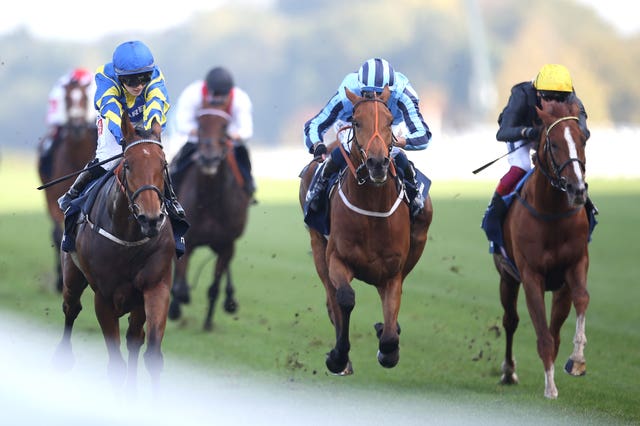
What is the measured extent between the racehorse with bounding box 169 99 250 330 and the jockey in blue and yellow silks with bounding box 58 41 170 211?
→ 4.55 meters

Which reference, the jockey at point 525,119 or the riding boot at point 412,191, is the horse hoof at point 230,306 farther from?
the riding boot at point 412,191

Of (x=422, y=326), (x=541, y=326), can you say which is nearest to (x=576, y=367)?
(x=541, y=326)

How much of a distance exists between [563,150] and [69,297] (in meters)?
3.64

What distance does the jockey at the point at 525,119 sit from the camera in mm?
8836

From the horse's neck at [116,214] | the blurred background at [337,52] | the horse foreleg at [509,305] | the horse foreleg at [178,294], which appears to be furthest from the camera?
the blurred background at [337,52]

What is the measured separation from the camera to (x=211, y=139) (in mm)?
12953

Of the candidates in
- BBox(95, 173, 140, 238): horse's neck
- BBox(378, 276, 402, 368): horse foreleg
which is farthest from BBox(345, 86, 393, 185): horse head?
BBox(95, 173, 140, 238): horse's neck

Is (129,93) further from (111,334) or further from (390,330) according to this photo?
(390,330)

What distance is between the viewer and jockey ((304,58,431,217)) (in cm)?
827

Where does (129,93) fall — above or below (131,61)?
below

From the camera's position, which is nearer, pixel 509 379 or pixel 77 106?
pixel 509 379

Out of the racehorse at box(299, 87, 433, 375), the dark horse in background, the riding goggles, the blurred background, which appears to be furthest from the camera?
the blurred background

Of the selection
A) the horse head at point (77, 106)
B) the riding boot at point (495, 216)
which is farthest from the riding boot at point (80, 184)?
the horse head at point (77, 106)

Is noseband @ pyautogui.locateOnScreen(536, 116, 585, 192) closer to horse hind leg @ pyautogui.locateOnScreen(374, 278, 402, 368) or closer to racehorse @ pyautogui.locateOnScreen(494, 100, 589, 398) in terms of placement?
racehorse @ pyautogui.locateOnScreen(494, 100, 589, 398)
